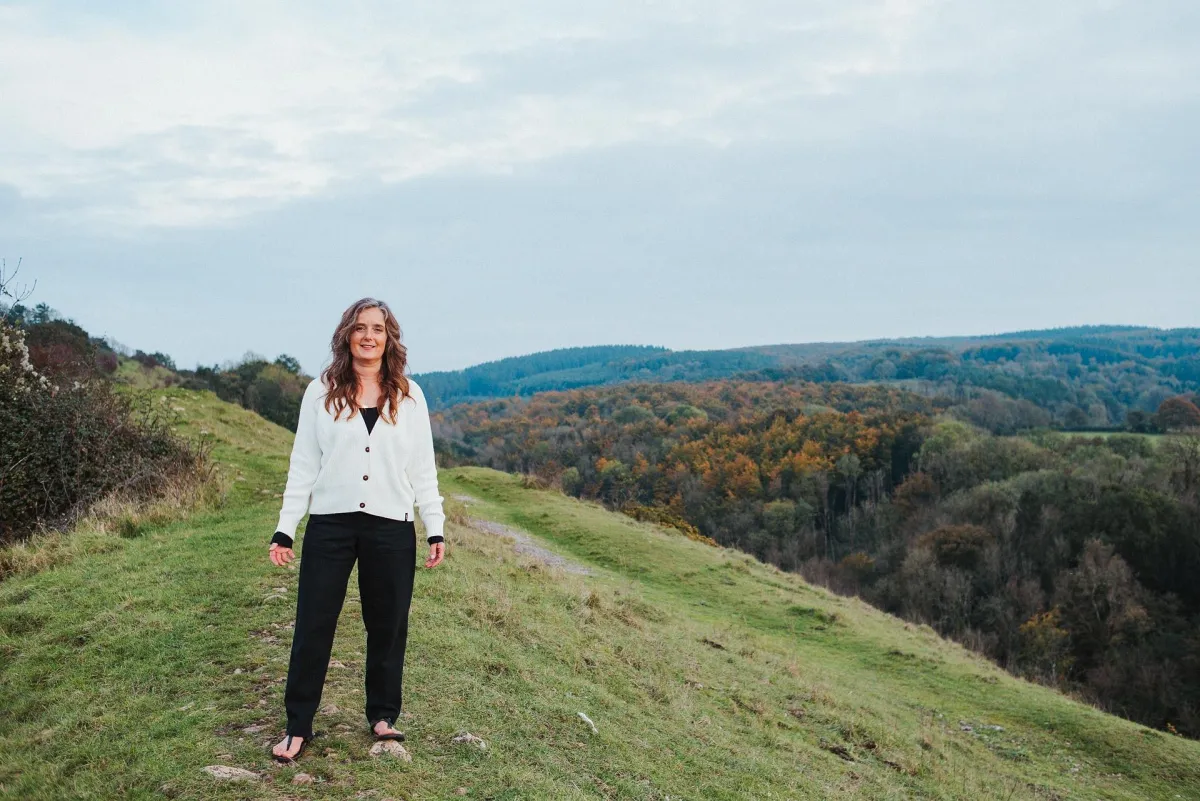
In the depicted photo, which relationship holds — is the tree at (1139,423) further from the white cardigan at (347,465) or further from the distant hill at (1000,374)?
the white cardigan at (347,465)

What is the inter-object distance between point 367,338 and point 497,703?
2827 millimetres

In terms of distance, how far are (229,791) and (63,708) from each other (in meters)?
2.08

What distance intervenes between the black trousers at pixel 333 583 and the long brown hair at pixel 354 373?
59cm

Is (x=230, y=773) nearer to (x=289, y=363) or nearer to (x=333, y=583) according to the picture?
(x=333, y=583)

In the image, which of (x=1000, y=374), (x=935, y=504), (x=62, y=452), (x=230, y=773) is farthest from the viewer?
(x=1000, y=374)

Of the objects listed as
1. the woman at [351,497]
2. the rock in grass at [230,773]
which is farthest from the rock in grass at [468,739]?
the rock in grass at [230,773]

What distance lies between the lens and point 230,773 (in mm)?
3855

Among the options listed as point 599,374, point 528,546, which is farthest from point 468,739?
point 599,374

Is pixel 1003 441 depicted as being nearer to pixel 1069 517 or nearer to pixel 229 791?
pixel 1069 517

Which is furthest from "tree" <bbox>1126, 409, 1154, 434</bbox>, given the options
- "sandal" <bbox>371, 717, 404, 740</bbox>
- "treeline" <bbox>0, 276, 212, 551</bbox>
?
"sandal" <bbox>371, 717, 404, 740</bbox>

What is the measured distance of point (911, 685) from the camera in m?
13.5

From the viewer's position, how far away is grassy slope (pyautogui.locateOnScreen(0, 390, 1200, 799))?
4.26 meters

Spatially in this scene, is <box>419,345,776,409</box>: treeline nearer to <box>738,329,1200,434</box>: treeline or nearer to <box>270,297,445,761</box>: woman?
<box>738,329,1200,434</box>: treeline

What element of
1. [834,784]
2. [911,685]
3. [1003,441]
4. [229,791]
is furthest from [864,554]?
[229,791]
